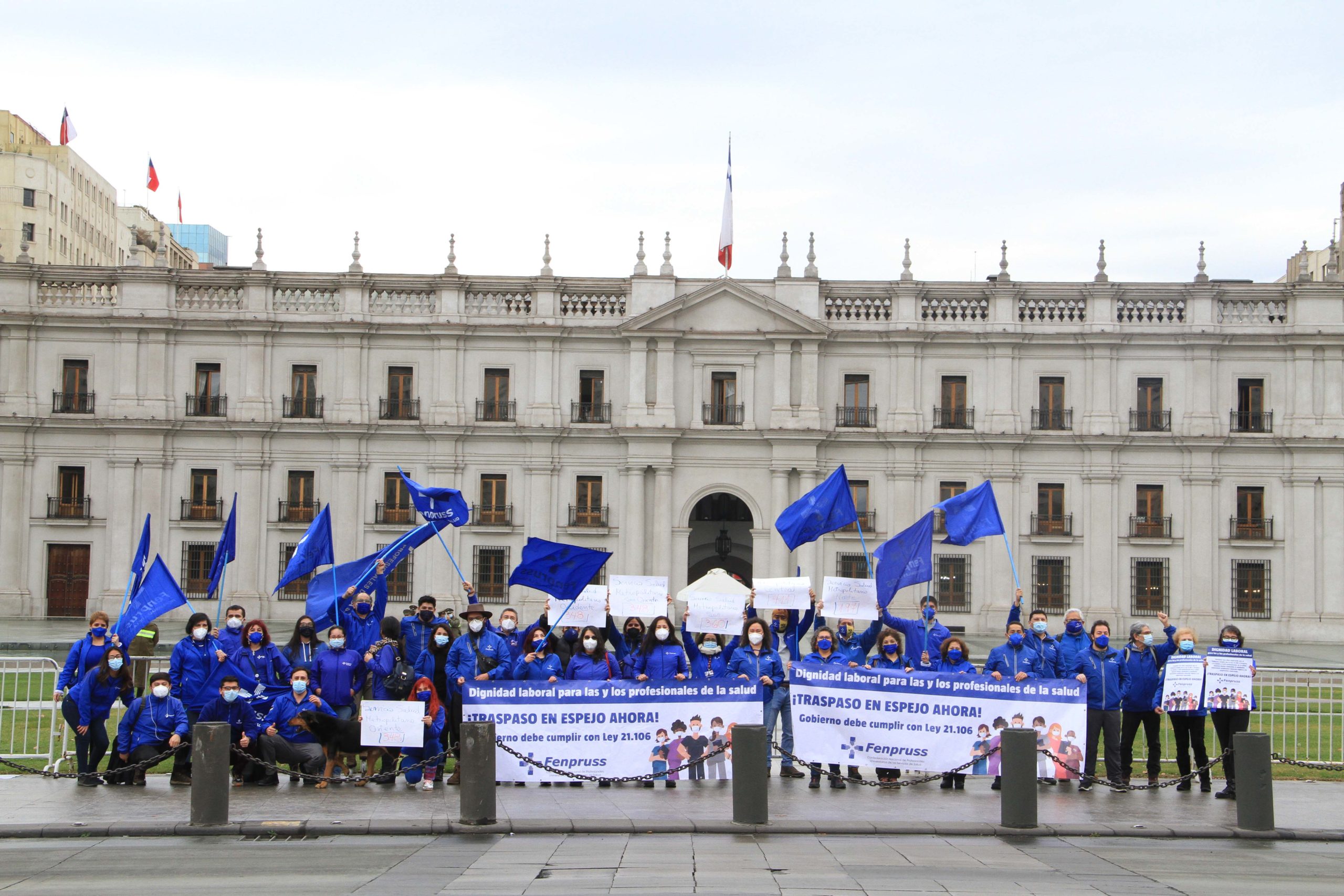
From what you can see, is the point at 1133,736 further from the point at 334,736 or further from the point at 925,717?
the point at 334,736

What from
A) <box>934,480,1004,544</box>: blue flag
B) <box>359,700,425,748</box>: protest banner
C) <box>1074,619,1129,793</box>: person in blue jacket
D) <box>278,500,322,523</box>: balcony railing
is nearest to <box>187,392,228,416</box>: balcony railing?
<box>278,500,322,523</box>: balcony railing

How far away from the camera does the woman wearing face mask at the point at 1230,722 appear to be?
50.1 ft

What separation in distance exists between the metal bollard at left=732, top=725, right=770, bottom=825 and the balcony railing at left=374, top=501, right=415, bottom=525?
99.1 feet

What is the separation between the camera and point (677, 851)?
12.1m

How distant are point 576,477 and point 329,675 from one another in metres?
27.5

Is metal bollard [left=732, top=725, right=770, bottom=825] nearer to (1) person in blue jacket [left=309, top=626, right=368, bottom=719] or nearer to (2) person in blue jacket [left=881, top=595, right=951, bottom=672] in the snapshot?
(2) person in blue jacket [left=881, top=595, right=951, bottom=672]

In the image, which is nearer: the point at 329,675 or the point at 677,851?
the point at 677,851

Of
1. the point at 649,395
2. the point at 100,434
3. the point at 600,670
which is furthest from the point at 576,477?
the point at 600,670

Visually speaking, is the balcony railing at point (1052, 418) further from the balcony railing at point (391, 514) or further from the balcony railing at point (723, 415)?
the balcony railing at point (391, 514)

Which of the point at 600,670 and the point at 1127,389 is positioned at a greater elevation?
the point at 1127,389

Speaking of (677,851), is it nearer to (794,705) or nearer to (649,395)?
(794,705)

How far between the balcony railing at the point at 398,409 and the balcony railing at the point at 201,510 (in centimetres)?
548

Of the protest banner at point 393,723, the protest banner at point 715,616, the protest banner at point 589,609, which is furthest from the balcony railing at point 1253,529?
A: the protest banner at point 393,723

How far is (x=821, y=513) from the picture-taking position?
2019cm
